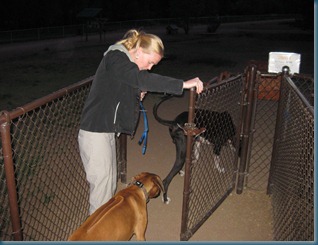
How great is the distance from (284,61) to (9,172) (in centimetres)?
323

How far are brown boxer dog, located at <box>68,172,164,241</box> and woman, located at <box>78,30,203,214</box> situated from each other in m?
0.30

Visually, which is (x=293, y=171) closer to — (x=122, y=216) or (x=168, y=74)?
(x=122, y=216)

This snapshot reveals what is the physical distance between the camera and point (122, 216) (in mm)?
2838

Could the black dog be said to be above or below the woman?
below

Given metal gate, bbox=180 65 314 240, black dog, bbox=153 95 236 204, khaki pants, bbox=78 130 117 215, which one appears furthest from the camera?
black dog, bbox=153 95 236 204

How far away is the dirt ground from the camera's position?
394cm

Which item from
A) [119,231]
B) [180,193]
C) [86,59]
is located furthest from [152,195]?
[86,59]

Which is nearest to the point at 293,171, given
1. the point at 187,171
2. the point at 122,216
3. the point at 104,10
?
the point at 187,171

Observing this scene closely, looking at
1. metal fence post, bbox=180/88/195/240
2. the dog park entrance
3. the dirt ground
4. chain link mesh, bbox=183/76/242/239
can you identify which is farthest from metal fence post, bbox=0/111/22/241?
chain link mesh, bbox=183/76/242/239

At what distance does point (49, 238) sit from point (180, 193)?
1736 mm

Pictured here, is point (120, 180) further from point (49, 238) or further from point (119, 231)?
point (119, 231)

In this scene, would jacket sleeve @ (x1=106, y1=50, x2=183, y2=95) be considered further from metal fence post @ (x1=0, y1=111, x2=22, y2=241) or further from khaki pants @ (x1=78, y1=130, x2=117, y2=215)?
metal fence post @ (x1=0, y1=111, x2=22, y2=241)

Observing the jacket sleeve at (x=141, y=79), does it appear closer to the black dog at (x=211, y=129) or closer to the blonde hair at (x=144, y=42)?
the blonde hair at (x=144, y=42)

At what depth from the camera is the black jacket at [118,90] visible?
102 inches
